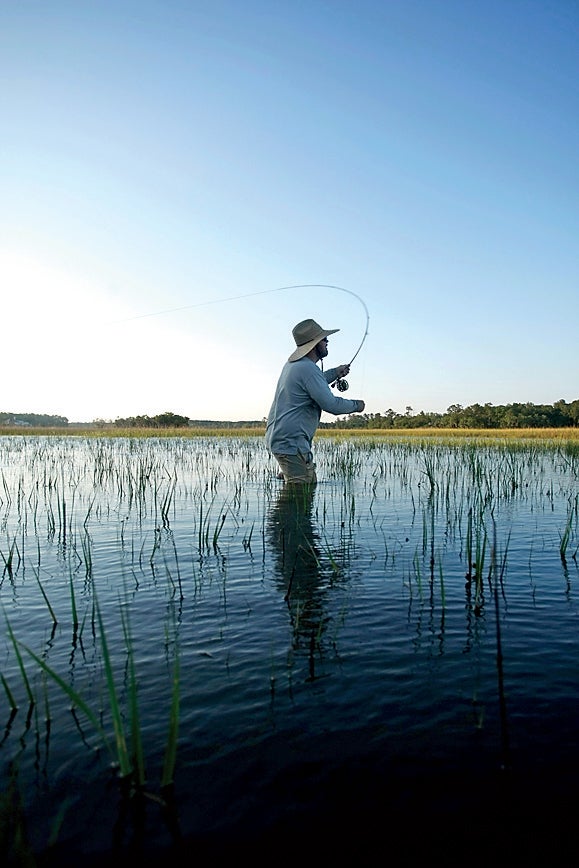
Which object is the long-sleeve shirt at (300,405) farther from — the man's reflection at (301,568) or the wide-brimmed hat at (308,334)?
the man's reflection at (301,568)

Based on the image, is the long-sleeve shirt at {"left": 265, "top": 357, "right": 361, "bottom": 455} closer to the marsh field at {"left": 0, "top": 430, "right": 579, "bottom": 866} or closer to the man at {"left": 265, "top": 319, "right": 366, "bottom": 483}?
the man at {"left": 265, "top": 319, "right": 366, "bottom": 483}

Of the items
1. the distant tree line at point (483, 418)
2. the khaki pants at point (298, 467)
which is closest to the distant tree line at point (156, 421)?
the distant tree line at point (483, 418)

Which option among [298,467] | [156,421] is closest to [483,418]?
[156,421]

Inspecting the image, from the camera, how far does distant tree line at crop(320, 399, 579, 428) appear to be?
63.5 m

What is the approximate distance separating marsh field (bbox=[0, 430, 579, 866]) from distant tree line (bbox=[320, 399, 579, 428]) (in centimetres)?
5416

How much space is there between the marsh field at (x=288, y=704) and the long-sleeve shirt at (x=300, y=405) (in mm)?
2906

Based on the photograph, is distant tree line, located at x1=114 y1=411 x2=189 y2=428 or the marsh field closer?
the marsh field

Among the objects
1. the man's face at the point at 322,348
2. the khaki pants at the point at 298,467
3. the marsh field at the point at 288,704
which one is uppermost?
the man's face at the point at 322,348

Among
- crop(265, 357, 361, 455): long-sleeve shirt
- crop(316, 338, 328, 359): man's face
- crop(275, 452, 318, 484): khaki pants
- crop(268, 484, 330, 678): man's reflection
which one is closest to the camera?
crop(268, 484, 330, 678): man's reflection

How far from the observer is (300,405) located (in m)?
9.57

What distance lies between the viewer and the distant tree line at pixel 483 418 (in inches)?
2500

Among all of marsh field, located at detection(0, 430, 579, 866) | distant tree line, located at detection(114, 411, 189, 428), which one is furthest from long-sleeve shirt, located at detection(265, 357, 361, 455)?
distant tree line, located at detection(114, 411, 189, 428)

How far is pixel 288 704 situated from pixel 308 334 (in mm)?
6851

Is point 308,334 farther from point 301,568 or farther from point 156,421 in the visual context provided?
point 156,421
